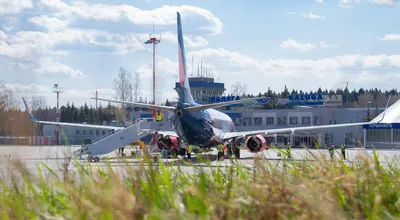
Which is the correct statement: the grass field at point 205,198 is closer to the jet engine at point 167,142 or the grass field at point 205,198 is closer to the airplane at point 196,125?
the airplane at point 196,125

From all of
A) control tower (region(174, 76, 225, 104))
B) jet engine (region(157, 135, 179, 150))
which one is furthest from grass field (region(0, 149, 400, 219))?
control tower (region(174, 76, 225, 104))

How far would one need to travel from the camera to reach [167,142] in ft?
140

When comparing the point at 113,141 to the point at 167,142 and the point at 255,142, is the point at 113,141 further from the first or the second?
the point at 255,142

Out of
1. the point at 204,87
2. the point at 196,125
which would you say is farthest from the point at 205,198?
the point at 204,87

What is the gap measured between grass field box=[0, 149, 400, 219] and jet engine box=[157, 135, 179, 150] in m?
33.6

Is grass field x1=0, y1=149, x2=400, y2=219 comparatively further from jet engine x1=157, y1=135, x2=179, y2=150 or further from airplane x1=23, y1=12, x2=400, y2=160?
jet engine x1=157, y1=135, x2=179, y2=150

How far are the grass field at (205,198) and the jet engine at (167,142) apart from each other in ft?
110

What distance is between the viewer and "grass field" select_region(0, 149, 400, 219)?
18.9ft

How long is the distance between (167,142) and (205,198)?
118ft

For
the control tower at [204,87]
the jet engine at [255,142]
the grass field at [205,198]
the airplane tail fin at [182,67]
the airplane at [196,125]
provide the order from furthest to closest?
the control tower at [204,87]
the airplane tail fin at [182,67]
the jet engine at [255,142]
the airplane at [196,125]
the grass field at [205,198]

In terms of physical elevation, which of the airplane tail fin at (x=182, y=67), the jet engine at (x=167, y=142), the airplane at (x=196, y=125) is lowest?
the jet engine at (x=167, y=142)

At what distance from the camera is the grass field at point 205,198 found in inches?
227

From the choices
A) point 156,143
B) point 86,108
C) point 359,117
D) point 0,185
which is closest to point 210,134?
point 156,143

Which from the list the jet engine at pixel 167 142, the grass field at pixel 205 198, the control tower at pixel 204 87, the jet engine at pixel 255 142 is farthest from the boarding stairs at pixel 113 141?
the control tower at pixel 204 87
